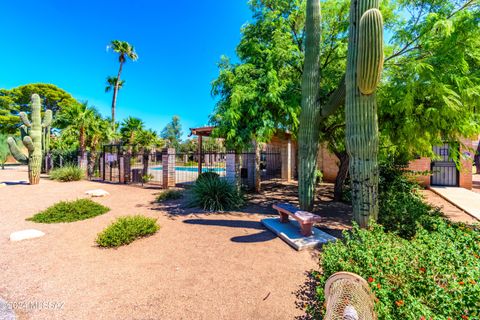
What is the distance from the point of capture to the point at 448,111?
4.38 metres

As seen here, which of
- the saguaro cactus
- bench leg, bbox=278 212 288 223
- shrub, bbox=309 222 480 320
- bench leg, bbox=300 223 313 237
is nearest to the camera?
shrub, bbox=309 222 480 320

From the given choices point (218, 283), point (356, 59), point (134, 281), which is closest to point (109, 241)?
point (134, 281)

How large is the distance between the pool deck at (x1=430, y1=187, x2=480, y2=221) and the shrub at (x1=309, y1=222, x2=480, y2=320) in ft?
18.4

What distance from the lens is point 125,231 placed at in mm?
4523

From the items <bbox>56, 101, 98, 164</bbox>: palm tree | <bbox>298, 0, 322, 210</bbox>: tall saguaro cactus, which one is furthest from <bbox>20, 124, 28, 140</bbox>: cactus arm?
<bbox>298, 0, 322, 210</bbox>: tall saguaro cactus

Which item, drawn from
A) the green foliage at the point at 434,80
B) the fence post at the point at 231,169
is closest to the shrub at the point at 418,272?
the green foliage at the point at 434,80

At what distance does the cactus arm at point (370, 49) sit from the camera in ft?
11.6

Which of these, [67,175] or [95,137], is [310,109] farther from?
[95,137]

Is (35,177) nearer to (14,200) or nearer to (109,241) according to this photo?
(14,200)

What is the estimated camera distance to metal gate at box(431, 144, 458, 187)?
1077 cm

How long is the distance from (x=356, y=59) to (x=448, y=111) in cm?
237

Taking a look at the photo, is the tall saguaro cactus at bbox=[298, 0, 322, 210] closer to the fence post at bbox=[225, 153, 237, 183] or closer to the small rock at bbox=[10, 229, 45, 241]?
the fence post at bbox=[225, 153, 237, 183]

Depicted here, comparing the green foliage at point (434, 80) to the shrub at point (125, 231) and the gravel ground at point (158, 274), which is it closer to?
the gravel ground at point (158, 274)

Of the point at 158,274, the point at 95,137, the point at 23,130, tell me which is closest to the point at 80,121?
the point at 95,137
